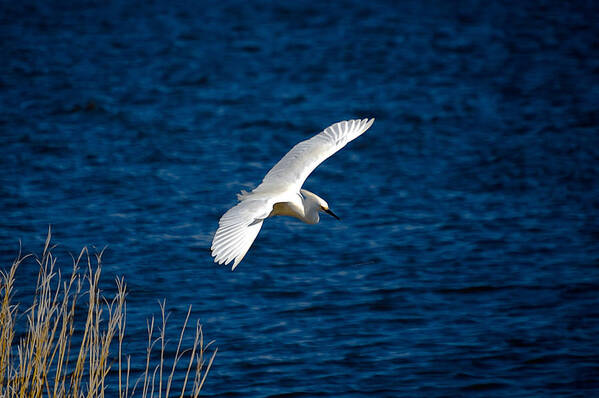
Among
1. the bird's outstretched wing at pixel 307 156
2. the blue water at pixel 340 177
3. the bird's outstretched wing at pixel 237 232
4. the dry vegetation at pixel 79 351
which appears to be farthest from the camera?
the blue water at pixel 340 177

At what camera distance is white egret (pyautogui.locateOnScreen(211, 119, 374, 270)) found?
415 centimetres

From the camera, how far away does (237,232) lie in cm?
420

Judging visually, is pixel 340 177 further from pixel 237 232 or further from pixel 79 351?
pixel 237 232

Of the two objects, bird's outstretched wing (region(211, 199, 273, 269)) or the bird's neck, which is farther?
the bird's neck

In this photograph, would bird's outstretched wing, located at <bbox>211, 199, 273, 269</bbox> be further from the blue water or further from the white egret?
the blue water

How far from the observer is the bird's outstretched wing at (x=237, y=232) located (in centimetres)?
407

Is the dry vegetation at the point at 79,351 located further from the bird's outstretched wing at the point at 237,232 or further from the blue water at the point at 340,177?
the bird's outstretched wing at the point at 237,232

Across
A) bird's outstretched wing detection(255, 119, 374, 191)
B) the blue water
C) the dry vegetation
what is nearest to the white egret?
bird's outstretched wing detection(255, 119, 374, 191)

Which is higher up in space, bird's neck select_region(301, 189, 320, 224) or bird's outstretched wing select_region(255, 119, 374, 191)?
bird's outstretched wing select_region(255, 119, 374, 191)

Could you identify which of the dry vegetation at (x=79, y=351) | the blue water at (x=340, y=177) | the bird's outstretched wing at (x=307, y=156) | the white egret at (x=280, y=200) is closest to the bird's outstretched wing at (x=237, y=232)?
the white egret at (x=280, y=200)

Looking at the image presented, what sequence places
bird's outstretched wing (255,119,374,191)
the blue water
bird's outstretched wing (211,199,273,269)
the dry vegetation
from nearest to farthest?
the dry vegetation → bird's outstretched wing (211,199,273,269) → bird's outstretched wing (255,119,374,191) → the blue water

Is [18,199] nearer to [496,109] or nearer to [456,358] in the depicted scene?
[456,358]

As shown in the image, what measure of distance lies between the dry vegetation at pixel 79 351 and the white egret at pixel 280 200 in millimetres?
423

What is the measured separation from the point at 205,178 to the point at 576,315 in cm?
432
